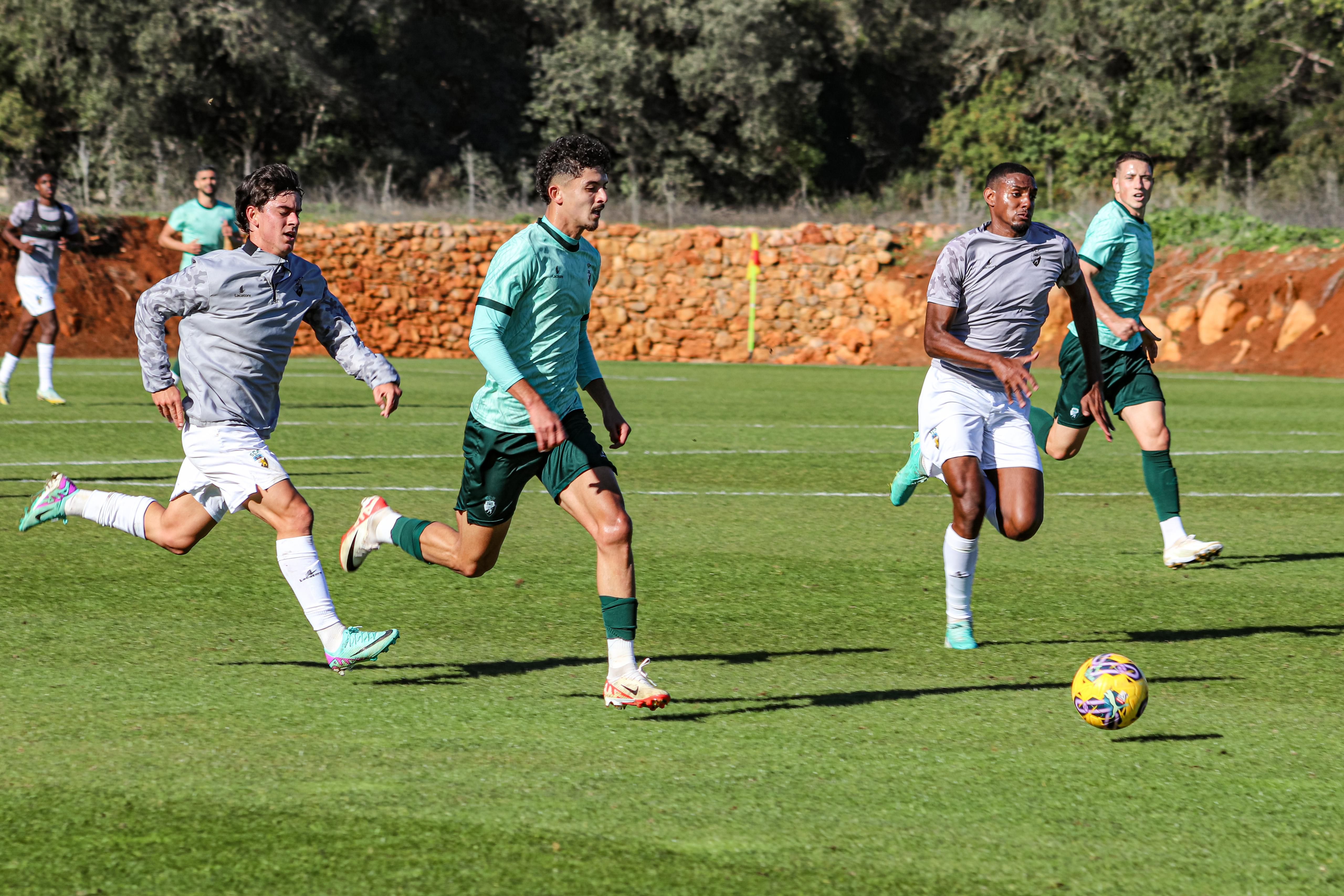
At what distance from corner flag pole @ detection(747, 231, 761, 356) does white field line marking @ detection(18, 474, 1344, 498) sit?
2073 cm

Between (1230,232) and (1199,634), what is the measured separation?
25004 mm

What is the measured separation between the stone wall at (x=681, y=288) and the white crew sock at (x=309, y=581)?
25612 mm

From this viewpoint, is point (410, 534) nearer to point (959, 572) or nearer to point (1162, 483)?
point (959, 572)

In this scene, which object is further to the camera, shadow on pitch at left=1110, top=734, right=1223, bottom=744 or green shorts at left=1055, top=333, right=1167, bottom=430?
green shorts at left=1055, top=333, right=1167, bottom=430

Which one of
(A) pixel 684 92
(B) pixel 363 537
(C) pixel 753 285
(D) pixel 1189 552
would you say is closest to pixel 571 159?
(B) pixel 363 537

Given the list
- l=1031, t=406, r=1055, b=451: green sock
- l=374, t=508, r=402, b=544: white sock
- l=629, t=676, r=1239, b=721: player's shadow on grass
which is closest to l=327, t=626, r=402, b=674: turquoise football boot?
l=629, t=676, r=1239, b=721: player's shadow on grass

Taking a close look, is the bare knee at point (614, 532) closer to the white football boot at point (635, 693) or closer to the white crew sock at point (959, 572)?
the white football boot at point (635, 693)

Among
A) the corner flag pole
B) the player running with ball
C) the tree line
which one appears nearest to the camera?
the player running with ball

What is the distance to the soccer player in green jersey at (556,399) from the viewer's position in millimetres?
5629

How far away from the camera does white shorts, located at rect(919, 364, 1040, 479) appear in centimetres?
699

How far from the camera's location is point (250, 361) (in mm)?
6234

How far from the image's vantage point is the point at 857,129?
50219 mm

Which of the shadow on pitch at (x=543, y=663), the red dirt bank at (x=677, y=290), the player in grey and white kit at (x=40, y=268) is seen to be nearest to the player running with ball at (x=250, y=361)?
the shadow on pitch at (x=543, y=663)

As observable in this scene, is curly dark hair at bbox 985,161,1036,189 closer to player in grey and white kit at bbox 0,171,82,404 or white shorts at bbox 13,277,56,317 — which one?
player in grey and white kit at bbox 0,171,82,404
